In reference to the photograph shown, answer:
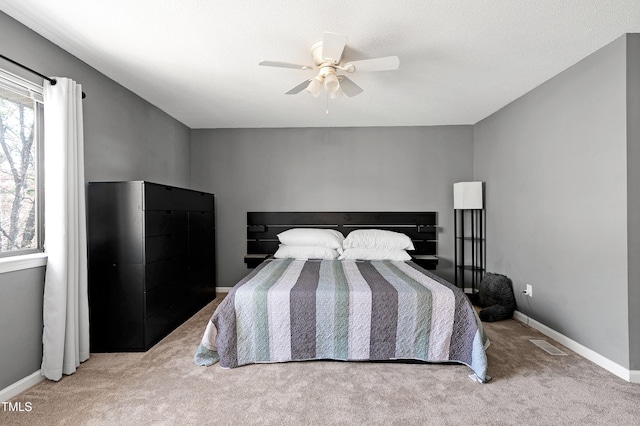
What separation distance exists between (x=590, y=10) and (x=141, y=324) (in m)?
3.75

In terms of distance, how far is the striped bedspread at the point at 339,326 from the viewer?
2266 mm

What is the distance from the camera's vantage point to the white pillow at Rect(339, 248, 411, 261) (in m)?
3.68

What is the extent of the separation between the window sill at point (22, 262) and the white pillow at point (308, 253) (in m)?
2.18

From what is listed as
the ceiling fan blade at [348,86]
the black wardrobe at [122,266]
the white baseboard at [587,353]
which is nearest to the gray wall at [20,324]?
the black wardrobe at [122,266]

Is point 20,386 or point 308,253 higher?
point 308,253

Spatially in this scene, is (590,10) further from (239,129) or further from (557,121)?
(239,129)

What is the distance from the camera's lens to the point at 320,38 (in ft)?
7.13

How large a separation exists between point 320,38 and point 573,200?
2.37 m

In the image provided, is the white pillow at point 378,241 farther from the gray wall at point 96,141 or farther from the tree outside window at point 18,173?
the tree outside window at point 18,173

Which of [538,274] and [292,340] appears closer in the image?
[292,340]

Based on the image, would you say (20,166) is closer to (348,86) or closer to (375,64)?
(348,86)

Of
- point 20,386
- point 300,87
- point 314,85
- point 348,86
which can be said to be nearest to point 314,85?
point 314,85

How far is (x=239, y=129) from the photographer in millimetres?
4430

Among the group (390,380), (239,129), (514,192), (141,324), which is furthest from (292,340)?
(239,129)
